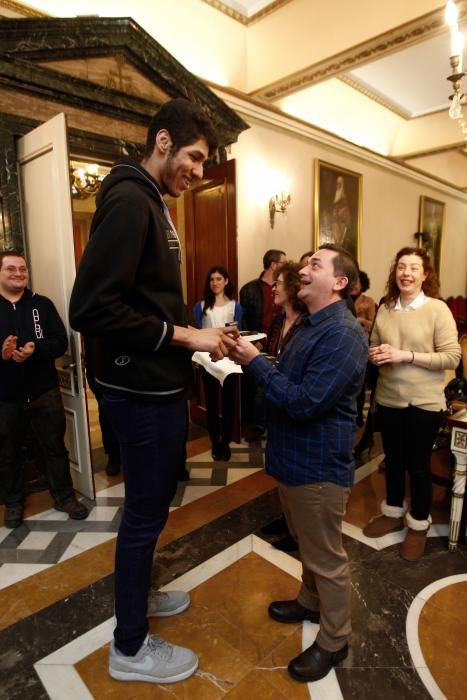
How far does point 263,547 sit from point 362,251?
17.0ft

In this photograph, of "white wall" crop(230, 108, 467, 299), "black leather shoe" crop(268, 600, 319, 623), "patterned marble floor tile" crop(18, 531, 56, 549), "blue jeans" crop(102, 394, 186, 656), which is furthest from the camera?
"white wall" crop(230, 108, 467, 299)

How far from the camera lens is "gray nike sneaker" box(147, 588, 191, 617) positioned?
1.92 meters

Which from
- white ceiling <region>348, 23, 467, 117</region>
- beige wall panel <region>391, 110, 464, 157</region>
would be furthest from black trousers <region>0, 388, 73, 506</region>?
beige wall panel <region>391, 110, 464, 157</region>

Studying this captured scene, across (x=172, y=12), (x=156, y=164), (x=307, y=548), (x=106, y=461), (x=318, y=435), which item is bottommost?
(x=106, y=461)

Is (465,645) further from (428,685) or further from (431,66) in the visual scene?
(431,66)

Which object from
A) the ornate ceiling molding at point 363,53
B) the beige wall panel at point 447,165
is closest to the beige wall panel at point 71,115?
the ornate ceiling molding at point 363,53

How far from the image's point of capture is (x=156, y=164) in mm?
1380

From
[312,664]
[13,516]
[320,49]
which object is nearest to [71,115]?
[320,49]

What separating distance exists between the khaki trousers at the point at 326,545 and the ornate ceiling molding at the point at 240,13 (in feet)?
14.7

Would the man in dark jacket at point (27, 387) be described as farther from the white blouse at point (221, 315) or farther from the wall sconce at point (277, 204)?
the wall sconce at point (277, 204)

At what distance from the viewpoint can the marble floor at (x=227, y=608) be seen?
5.26 ft

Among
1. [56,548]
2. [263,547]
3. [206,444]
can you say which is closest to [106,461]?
[206,444]

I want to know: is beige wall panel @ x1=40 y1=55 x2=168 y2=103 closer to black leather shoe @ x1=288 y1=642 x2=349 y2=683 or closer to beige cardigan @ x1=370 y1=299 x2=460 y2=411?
beige cardigan @ x1=370 y1=299 x2=460 y2=411

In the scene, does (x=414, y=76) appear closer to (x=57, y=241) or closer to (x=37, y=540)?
(x=57, y=241)
